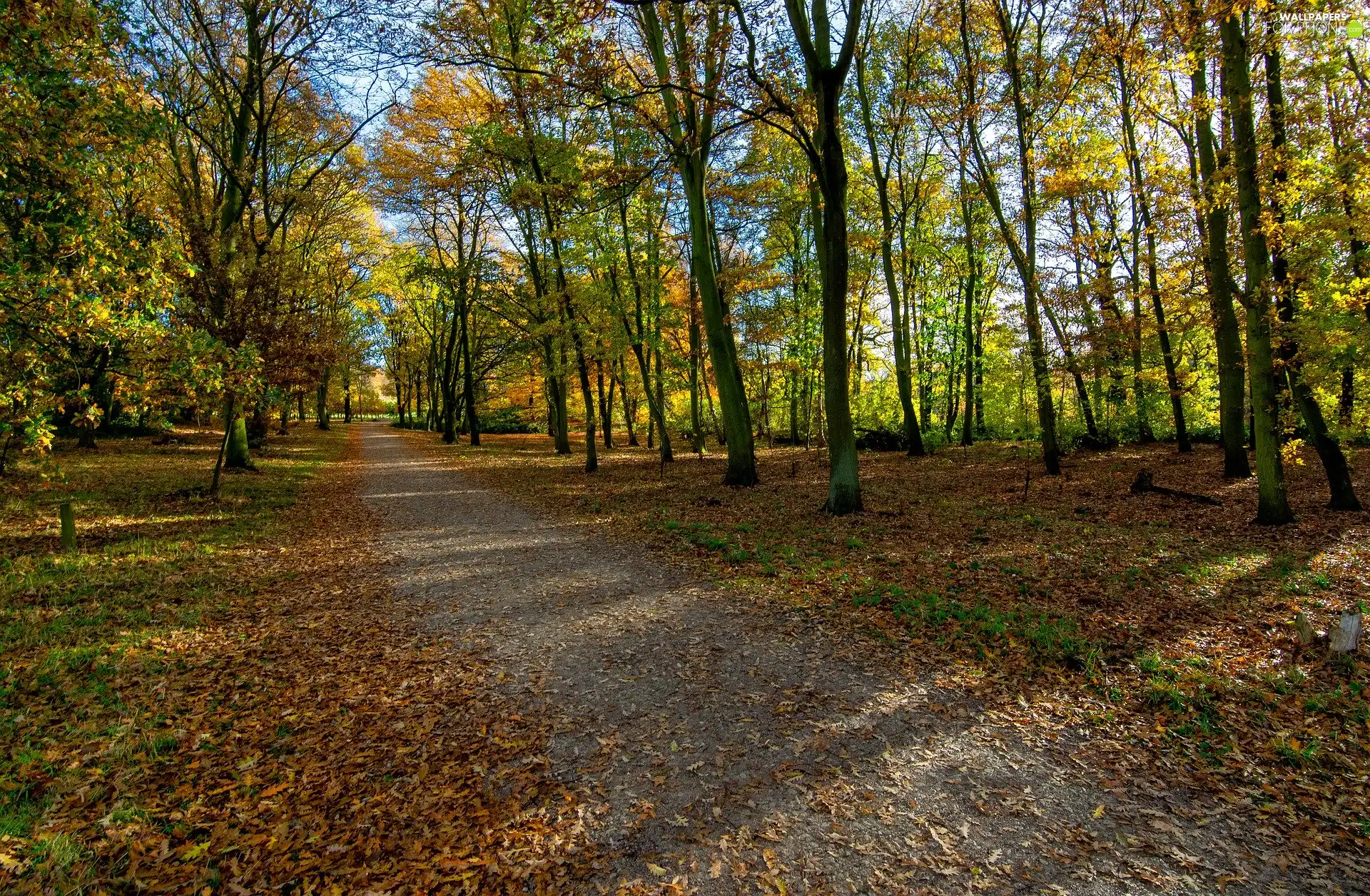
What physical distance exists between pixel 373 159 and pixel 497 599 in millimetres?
19768

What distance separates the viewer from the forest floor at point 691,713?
2.94 metres

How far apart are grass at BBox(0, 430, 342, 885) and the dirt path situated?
2.40m

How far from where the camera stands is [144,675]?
194 inches

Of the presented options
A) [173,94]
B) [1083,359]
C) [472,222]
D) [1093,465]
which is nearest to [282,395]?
[173,94]

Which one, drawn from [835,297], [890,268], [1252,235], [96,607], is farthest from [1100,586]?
[890,268]

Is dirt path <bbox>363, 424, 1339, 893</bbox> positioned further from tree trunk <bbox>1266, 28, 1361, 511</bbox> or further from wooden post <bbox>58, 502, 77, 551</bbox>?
tree trunk <bbox>1266, 28, 1361, 511</bbox>

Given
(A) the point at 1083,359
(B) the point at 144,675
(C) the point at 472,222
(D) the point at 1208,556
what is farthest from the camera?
(C) the point at 472,222

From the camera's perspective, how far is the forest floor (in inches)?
116

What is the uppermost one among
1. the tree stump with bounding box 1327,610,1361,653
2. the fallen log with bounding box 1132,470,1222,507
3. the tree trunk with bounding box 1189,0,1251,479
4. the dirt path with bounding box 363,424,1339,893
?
the tree trunk with bounding box 1189,0,1251,479

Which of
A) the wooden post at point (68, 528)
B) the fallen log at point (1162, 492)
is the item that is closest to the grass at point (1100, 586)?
the fallen log at point (1162, 492)

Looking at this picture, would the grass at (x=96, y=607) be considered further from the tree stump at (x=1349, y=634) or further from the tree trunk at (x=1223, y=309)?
the tree trunk at (x=1223, y=309)

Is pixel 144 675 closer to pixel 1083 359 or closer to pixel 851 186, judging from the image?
pixel 1083 359

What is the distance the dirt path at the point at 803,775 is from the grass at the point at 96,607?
94.5 inches

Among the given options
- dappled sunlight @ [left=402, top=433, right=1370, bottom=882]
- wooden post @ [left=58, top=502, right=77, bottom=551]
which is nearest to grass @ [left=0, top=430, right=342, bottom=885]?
wooden post @ [left=58, top=502, right=77, bottom=551]
